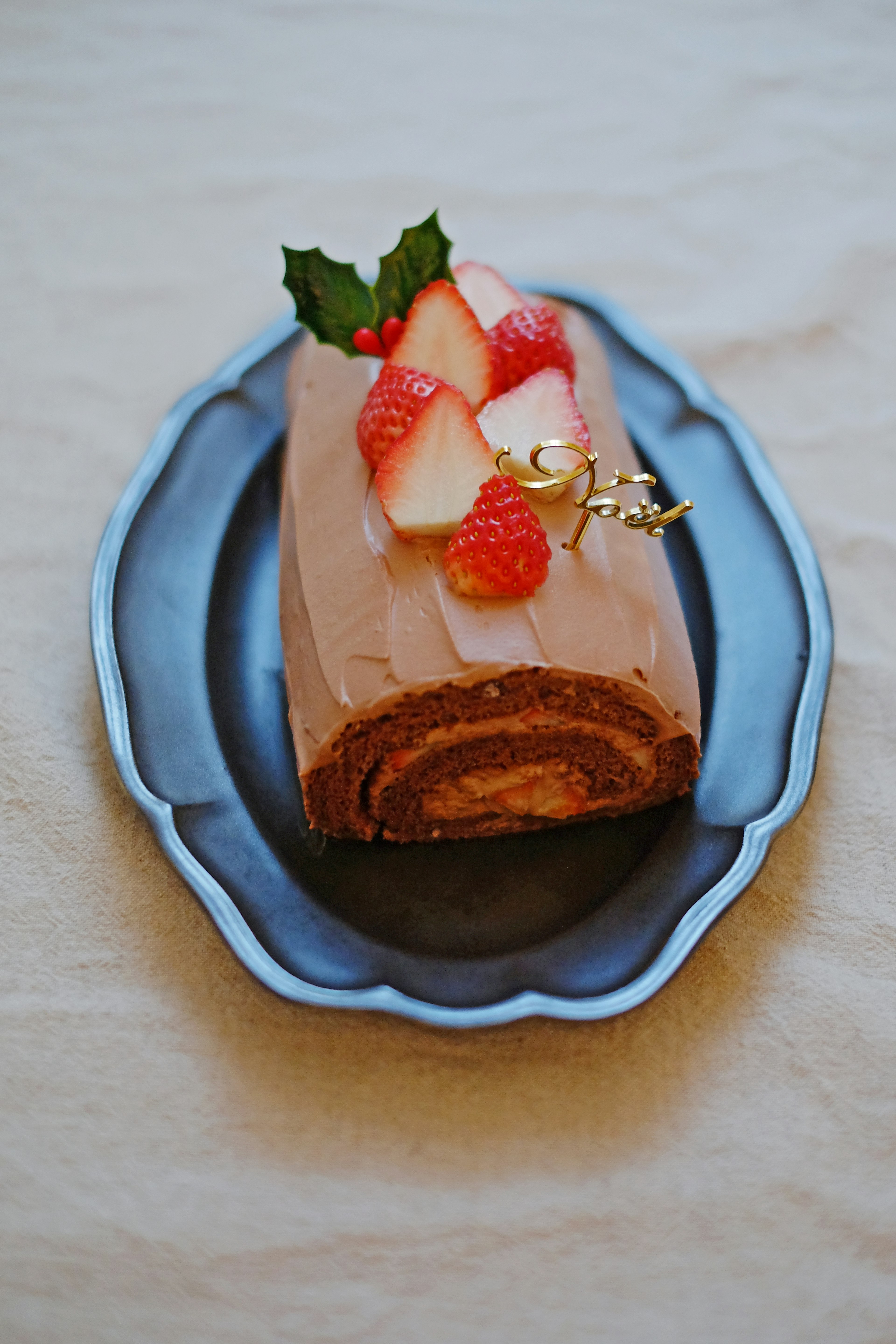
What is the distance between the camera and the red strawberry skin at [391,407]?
6.13 ft

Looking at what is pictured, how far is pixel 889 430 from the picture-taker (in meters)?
2.60

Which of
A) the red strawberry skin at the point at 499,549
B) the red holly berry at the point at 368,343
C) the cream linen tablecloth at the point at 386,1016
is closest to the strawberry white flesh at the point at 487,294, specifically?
the red holly berry at the point at 368,343

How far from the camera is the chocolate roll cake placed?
1681mm

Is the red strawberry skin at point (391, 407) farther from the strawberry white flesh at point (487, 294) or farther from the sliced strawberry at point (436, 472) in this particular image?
the strawberry white flesh at point (487, 294)

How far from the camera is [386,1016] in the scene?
5.49 ft

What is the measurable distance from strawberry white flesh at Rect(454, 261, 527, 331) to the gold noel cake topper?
1.39 ft

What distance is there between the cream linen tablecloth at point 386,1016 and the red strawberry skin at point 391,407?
2.30ft

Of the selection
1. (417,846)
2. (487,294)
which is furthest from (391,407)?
→ (417,846)

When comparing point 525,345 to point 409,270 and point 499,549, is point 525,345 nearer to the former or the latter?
point 409,270

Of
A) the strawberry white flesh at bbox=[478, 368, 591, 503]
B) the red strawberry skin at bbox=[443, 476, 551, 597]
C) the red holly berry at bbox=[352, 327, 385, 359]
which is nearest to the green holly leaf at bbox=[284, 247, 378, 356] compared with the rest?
the red holly berry at bbox=[352, 327, 385, 359]

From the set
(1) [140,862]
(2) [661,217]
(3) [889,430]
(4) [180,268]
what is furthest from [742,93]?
(1) [140,862]

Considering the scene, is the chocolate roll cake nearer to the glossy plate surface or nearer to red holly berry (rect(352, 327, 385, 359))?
the glossy plate surface

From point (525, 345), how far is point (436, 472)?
42 centimetres

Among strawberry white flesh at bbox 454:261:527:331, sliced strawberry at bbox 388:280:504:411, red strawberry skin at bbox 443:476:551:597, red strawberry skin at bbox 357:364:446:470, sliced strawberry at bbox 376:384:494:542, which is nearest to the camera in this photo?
red strawberry skin at bbox 443:476:551:597
